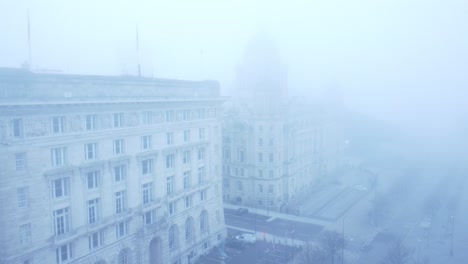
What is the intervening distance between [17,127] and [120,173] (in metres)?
9.22

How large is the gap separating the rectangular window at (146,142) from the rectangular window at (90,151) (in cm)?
494

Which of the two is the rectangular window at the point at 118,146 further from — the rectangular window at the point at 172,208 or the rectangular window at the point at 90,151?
the rectangular window at the point at 172,208

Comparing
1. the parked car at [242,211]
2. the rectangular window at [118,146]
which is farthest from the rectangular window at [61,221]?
the parked car at [242,211]

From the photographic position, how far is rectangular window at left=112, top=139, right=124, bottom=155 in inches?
1209

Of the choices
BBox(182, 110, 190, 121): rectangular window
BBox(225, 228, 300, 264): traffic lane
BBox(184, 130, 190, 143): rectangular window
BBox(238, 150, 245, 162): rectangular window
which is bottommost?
BBox(225, 228, 300, 264): traffic lane

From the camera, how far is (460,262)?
123 ft

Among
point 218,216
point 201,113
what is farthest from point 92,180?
point 218,216

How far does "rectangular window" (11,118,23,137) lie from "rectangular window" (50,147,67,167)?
251cm

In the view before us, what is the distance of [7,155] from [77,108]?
565 centimetres

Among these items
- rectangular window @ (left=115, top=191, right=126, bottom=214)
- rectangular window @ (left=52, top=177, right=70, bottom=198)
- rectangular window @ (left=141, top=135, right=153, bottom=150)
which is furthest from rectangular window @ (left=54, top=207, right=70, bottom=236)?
rectangular window @ (left=141, top=135, right=153, bottom=150)

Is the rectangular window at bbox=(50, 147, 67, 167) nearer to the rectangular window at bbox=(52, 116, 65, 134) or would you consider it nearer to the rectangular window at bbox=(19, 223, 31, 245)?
the rectangular window at bbox=(52, 116, 65, 134)

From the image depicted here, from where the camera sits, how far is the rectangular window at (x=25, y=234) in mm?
24169

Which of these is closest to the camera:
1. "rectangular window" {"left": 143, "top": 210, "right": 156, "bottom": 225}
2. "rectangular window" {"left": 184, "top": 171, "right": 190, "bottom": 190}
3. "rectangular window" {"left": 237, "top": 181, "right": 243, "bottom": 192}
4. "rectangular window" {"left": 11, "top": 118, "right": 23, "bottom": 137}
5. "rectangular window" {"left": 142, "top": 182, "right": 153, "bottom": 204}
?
"rectangular window" {"left": 11, "top": 118, "right": 23, "bottom": 137}

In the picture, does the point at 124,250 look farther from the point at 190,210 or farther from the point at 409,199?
the point at 409,199
